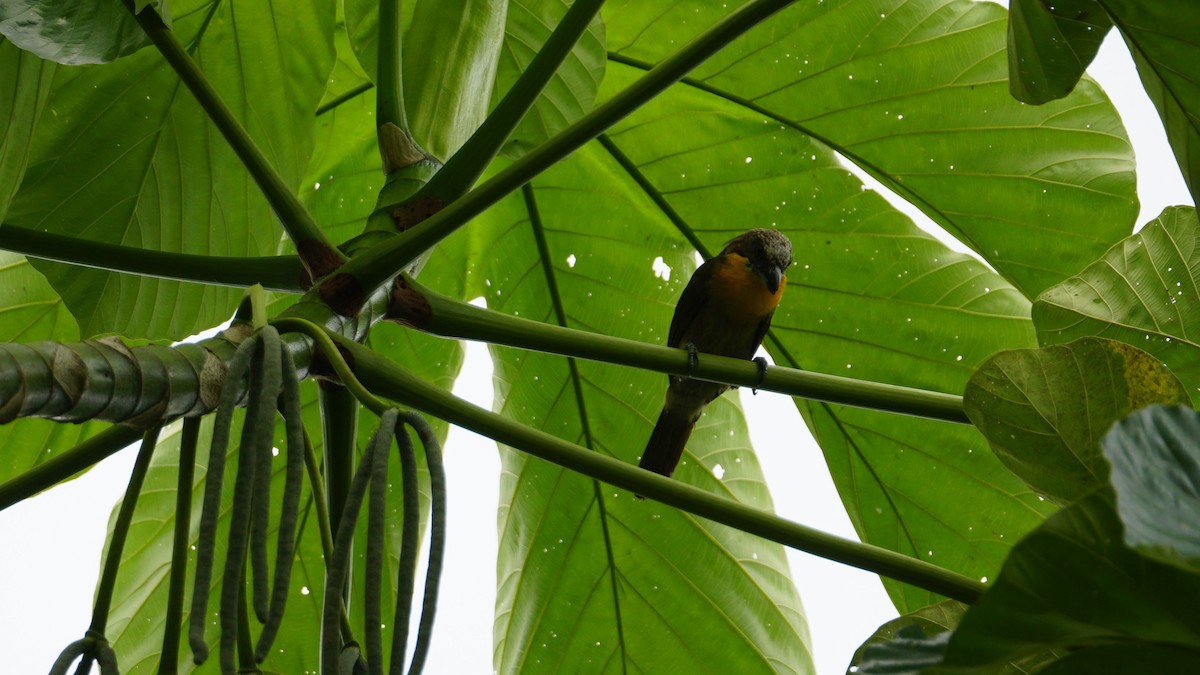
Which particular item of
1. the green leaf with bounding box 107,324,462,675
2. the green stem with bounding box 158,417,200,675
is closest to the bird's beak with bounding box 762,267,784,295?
the green leaf with bounding box 107,324,462,675

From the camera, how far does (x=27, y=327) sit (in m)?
1.83

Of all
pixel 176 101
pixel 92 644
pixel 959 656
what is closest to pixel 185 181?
pixel 176 101

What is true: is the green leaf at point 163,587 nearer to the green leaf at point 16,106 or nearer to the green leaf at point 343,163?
the green leaf at point 343,163

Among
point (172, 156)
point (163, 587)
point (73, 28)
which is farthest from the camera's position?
point (163, 587)

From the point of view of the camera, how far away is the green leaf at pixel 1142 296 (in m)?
1.23

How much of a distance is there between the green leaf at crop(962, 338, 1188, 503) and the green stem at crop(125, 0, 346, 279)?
651 millimetres

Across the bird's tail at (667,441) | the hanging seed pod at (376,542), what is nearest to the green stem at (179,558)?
the hanging seed pod at (376,542)

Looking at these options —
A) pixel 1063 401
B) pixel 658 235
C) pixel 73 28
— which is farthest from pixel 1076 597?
pixel 658 235

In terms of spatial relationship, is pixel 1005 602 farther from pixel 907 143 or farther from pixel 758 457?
pixel 758 457

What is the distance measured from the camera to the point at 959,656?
68cm

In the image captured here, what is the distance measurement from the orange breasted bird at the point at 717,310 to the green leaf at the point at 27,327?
1.00 m

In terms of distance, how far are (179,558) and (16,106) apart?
546mm

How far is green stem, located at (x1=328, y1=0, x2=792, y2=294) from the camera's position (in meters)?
1.07

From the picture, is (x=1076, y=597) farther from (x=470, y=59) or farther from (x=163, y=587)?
(x=163, y=587)
